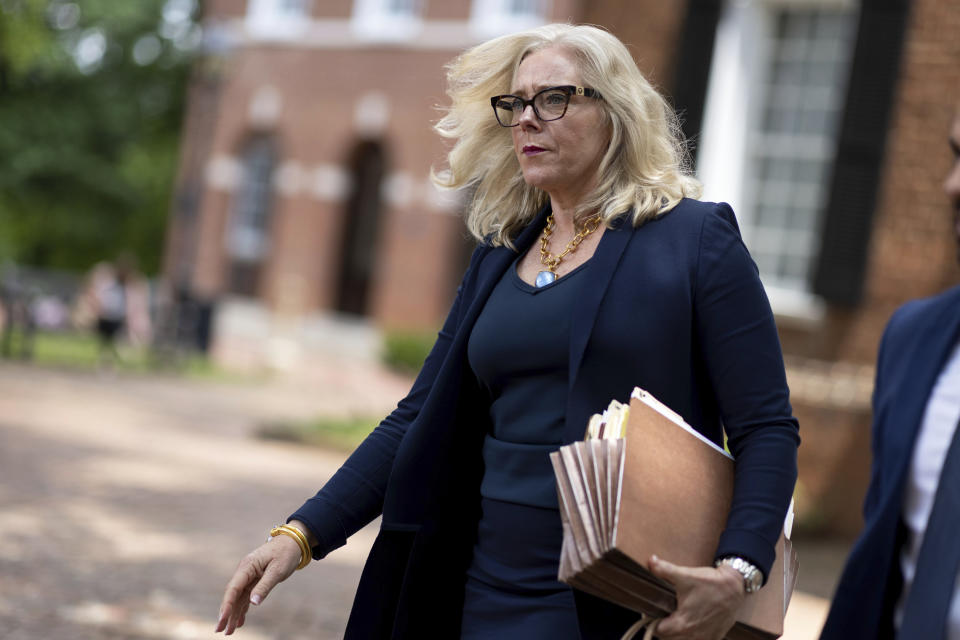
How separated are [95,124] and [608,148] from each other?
3594cm

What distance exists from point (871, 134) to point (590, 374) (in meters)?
8.89

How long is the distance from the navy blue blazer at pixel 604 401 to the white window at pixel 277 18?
22796 mm

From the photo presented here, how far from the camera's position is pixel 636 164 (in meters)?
2.45

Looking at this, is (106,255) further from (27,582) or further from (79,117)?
(27,582)

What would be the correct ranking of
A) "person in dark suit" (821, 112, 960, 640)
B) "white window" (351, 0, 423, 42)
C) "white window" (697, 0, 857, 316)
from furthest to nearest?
"white window" (351, 0, 423, 42) < "white window" (697, 0, 857, 316) < "person in dark suit" (821, 112, 960, 640)

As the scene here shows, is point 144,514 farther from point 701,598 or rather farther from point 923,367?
point 701,598

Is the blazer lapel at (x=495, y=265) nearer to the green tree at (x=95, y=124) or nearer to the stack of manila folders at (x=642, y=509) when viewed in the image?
the stack of manila folders at (x=642, y=509)

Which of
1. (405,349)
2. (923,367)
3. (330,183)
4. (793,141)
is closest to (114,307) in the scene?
(405,349)

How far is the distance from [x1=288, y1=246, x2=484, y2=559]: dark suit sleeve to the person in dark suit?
1.07 metres

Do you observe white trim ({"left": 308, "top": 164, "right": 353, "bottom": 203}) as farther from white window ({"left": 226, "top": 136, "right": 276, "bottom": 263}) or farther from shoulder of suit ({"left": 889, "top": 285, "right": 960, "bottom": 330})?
shoulder of suit ({"left": 889, "top": 285, "right": 960, "bottom": 330})

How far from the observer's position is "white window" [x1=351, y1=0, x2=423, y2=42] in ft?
74.1

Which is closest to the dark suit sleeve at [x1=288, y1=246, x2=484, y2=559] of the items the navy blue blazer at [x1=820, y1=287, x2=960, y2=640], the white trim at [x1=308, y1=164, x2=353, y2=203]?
the navy blue blazer at [x1=820, y1=287, x2=960, y2=640]

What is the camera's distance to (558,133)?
2430 mm

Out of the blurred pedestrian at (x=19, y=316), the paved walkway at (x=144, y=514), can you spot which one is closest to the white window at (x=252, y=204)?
the blurred pedestrian at (x=19, y=316)
